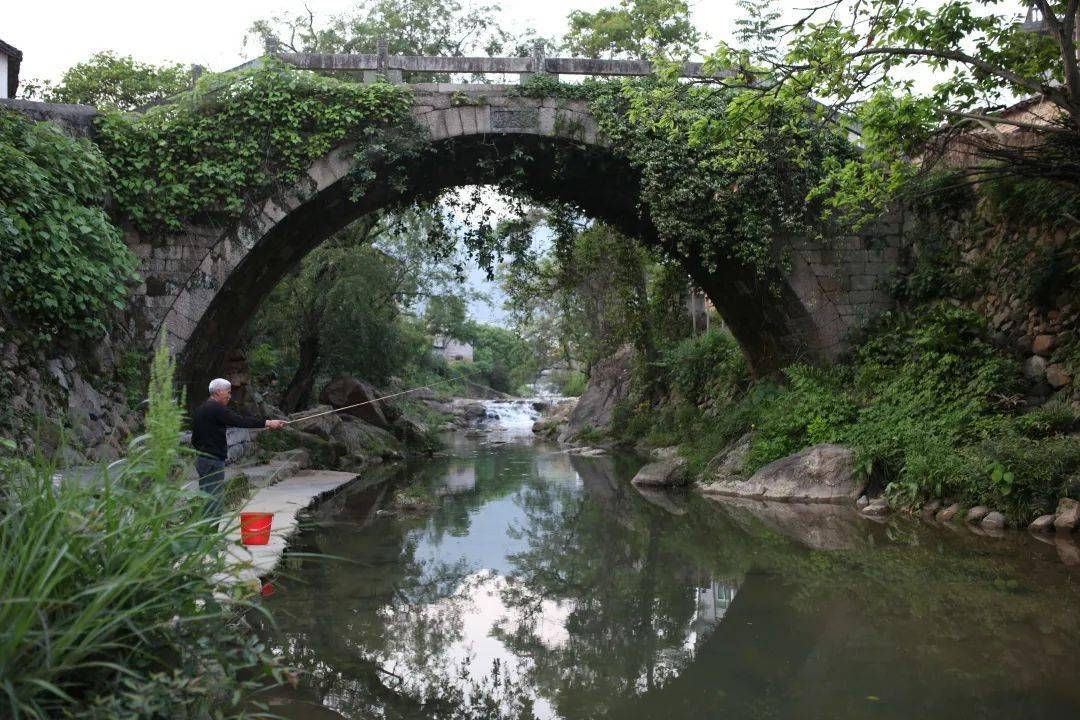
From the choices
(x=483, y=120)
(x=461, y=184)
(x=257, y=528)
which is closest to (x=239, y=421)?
(x=257, y=528)

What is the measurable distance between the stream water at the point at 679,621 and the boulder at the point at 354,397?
8.60 meters

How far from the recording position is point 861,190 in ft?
24.3

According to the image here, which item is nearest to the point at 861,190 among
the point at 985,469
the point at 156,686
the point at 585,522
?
the point at 985,469

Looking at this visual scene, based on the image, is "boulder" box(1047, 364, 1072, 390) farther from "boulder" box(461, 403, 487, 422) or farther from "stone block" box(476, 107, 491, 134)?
"boulder" box(461, 403, 487, 422)

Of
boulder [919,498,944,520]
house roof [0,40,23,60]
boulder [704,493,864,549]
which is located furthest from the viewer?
house roof [0,40,23,60]

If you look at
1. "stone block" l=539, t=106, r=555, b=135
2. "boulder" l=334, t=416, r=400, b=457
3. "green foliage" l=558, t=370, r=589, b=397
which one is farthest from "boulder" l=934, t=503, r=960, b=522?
"green foliage" l=558, t=370, r=589, b=397

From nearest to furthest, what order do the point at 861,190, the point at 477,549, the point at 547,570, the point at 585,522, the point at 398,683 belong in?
the point at 398,683, the point at 547,570, the point at 477,549, the point at 861,190, the point at 585,522

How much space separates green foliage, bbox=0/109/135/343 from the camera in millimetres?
6836

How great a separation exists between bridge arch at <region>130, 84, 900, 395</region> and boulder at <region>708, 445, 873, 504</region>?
2.11 m

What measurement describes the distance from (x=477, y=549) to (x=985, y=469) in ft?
13.6

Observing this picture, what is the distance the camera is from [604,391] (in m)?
20.2

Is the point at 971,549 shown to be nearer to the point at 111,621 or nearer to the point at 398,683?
the point at 398,683

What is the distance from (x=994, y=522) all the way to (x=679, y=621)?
3.61 m

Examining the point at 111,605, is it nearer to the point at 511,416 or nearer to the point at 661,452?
the point at 661,452
